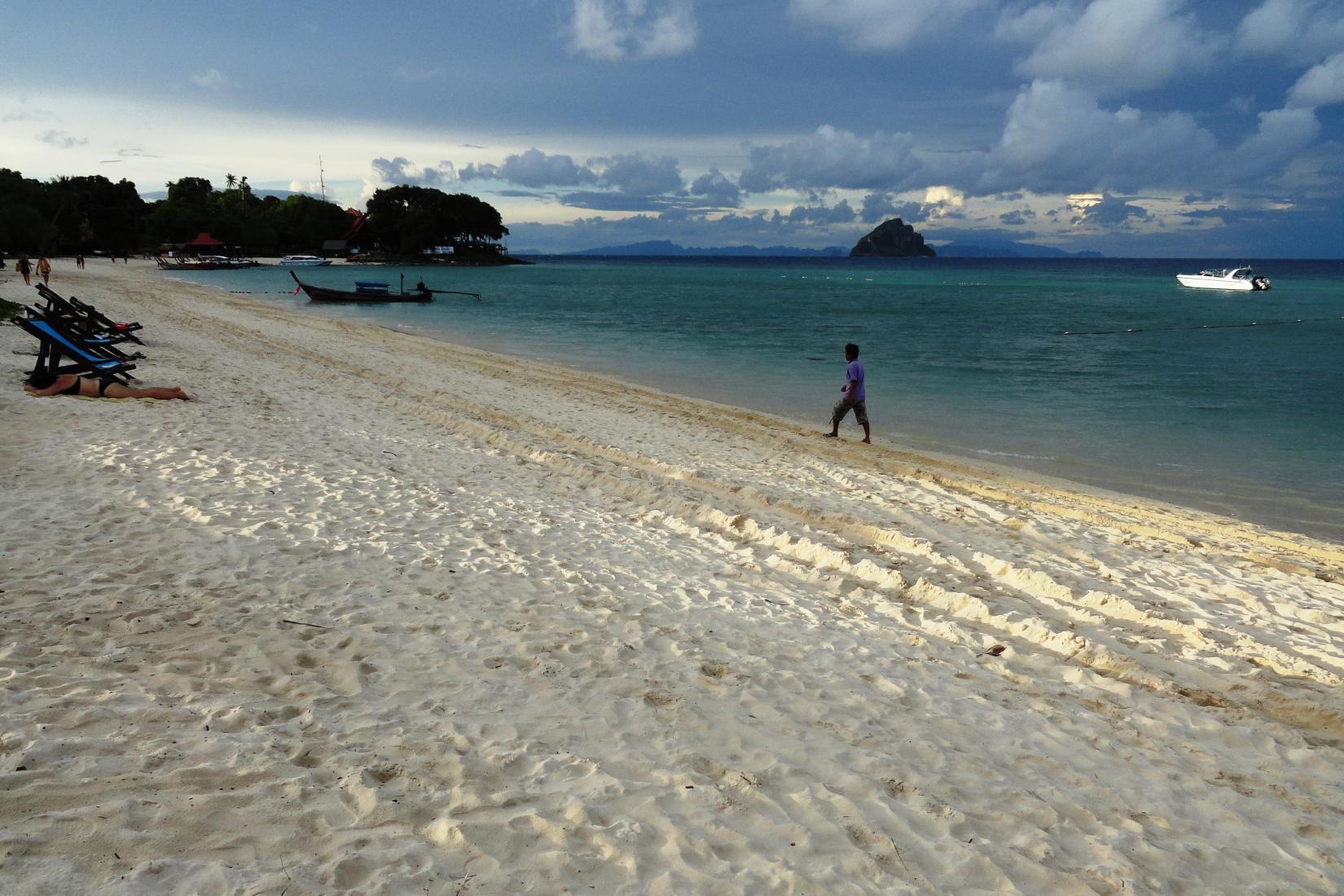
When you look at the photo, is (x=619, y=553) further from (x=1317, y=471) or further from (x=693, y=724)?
(x=1317, y=471)

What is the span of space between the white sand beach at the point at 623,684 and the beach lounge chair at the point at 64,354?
2.52 m

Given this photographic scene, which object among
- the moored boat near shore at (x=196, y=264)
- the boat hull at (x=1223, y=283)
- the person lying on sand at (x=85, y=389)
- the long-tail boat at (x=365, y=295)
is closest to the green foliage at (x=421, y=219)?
the moored boat near shore at (x=196, y=264)

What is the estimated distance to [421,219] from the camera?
12581cm

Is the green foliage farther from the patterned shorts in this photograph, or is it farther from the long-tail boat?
the patterned shorts

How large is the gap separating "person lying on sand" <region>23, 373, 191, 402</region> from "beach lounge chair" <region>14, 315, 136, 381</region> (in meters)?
0.26

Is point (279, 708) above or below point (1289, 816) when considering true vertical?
above

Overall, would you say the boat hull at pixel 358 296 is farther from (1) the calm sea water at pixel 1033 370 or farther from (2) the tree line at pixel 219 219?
(2) the tree line at pixel 219 219

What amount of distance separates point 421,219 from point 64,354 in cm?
12146

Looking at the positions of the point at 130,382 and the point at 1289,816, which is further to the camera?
the point at 130,382

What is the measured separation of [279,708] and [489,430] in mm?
8632

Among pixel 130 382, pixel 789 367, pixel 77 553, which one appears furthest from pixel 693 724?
pixel 789 367

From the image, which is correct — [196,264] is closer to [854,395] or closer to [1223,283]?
[854,395]

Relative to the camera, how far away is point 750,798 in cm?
380

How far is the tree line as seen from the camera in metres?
83.0
